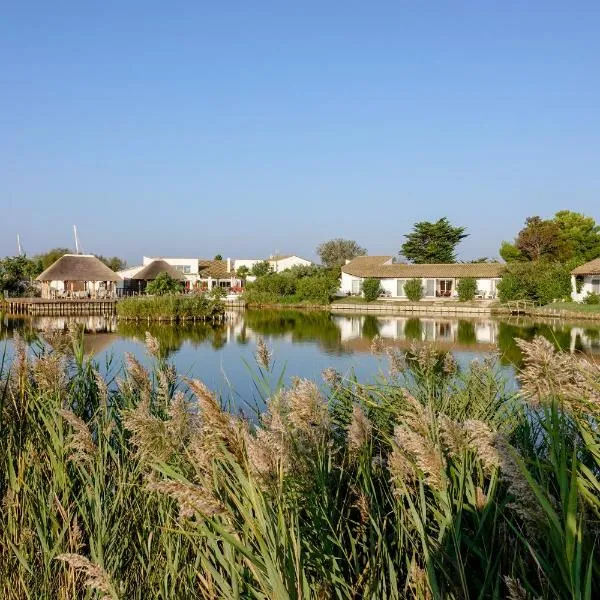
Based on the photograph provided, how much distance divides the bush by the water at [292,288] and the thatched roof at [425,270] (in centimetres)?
384

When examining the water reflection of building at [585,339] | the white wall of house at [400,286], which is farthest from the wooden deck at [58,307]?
the water reflection of building at [585,339]

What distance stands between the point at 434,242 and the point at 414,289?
1827cm

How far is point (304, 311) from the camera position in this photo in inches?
1964

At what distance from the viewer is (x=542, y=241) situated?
59.2m

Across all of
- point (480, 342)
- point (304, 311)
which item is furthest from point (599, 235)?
point (480, 342)

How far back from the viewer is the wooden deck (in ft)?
155

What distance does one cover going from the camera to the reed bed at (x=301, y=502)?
1.49 metres

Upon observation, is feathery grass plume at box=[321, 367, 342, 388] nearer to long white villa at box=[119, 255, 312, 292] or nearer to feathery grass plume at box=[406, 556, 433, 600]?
feathery grass plume at box=[406, 556, 433, 600]

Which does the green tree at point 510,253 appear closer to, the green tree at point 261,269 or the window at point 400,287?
the window at point 400,287

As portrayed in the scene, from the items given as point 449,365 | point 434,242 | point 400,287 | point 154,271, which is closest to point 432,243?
point 434,242

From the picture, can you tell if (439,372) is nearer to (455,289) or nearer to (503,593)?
(503,593)

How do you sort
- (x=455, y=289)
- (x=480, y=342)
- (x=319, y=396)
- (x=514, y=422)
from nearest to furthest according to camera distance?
(x=319, y=396), (x=514, y=422), (x=480, y=342), (x=455, y=289)

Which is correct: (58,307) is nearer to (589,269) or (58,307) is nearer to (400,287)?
(400,287)

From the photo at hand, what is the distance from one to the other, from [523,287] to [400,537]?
47.7 meters
